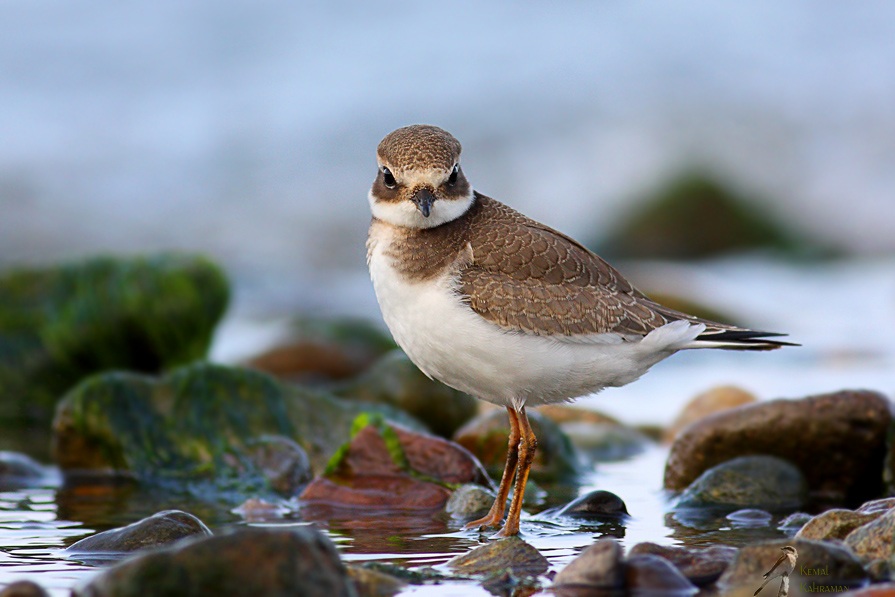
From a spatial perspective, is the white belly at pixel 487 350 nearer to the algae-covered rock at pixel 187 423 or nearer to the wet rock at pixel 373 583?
the wet rock at pixel 373 583

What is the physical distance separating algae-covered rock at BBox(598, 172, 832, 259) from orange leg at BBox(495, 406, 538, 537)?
11.9 metres

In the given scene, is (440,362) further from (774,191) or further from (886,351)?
(774,191)

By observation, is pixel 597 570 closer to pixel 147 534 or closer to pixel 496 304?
pixel 496 304

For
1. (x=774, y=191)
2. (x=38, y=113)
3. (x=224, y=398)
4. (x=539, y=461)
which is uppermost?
(x=38, y=113)

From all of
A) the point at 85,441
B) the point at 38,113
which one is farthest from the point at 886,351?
the point at 38,113

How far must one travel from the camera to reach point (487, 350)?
577cm

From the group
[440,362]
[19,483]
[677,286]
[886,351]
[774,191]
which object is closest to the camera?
[440,362]

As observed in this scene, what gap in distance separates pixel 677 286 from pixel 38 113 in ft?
44.9

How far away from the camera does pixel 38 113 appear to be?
21.9 meters

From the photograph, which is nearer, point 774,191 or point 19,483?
point 19,483

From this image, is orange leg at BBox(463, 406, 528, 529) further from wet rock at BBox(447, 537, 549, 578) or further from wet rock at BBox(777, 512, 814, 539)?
wet rock at BBox(777, 512, 814, 539)

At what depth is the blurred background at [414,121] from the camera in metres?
18.5

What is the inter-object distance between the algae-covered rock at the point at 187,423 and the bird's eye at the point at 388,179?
2339 mm

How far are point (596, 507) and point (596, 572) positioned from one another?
1776mm
